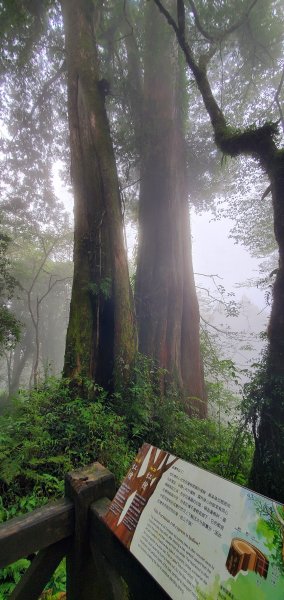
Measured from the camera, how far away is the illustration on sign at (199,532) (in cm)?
85

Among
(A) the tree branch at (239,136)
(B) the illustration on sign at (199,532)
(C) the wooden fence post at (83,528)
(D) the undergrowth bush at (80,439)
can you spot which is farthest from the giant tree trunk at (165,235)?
(B) the illustration on sign at (199,532)

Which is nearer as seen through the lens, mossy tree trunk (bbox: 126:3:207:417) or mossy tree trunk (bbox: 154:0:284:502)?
mossy tree trunk (bbox: 154:0:284:502)

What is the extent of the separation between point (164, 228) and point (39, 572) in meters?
7.21

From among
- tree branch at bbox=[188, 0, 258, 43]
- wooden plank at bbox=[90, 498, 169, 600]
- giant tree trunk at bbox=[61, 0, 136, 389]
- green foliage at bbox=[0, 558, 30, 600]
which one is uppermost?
tree branch at bbox=[188, 0, 258, 43]

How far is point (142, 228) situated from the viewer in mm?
8180

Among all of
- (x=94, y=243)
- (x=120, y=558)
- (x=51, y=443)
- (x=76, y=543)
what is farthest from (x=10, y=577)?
(x=94, y=243)

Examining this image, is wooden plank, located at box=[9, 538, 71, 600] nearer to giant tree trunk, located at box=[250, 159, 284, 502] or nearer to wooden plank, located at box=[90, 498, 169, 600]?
wooden plank, located at box=[90, 498, 169, 600]

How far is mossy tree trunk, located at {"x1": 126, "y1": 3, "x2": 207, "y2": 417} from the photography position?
693cm

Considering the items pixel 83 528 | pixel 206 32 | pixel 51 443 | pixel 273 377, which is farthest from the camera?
pixel 206 32

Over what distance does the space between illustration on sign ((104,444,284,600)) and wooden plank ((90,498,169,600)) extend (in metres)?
0.06

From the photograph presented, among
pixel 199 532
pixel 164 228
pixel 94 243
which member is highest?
pixel 164 228

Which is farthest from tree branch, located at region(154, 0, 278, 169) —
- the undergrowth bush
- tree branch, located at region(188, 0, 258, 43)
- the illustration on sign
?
the illustration on sign

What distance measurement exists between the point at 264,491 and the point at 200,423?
2265 millimetres

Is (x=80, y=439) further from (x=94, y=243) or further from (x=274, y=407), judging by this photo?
(x=94, y=243)
